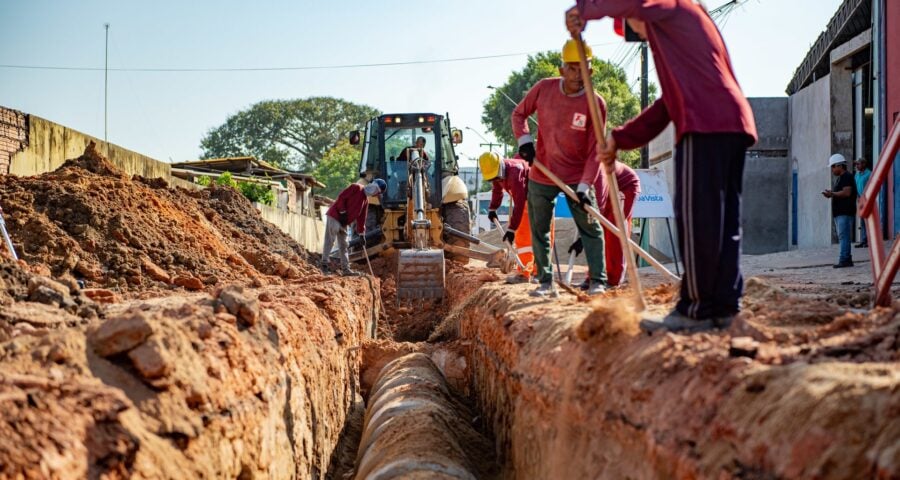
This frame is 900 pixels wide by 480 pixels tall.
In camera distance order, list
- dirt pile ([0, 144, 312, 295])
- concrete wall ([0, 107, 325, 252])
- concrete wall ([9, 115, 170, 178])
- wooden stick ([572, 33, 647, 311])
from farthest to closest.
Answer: concrete wall ([9, 115, 170, 178]), concrete wall ([0, 107, 325, 252]), dirt pile ([0, 144, 312, 295]), wooden stick ([572, 33, 647, 311])

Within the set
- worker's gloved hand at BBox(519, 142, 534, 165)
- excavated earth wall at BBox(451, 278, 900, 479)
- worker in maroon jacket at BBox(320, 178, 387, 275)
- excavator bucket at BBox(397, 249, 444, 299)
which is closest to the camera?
excavated earth wall at BBox(451, 278, 900, 479)

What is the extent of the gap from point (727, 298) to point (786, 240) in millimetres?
17427

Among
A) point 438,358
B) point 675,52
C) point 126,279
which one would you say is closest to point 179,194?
point 126,279

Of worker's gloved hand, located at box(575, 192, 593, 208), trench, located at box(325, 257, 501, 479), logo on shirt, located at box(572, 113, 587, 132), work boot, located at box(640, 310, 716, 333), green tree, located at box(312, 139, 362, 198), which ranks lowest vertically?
trench, located at box(325, 257, 501, 479)

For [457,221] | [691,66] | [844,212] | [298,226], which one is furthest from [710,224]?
[298,226]

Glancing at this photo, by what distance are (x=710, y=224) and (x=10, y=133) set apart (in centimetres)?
976

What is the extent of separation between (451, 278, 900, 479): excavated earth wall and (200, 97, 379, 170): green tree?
55105 millimetres

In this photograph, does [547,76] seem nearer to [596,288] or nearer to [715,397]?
[596,288]

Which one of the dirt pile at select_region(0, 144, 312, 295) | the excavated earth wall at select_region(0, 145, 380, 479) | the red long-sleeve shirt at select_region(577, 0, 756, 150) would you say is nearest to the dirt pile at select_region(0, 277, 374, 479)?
the excavated earth wall at select_region(0, 145, 380, 479)

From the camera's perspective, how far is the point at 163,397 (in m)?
3.57

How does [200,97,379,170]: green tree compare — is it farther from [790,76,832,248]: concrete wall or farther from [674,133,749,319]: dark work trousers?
[674,133,749,319]: dark work trousers

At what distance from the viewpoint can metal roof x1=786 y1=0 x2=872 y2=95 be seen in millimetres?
17531

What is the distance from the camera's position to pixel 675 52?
3990mm

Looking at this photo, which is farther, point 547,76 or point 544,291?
point 547,76
